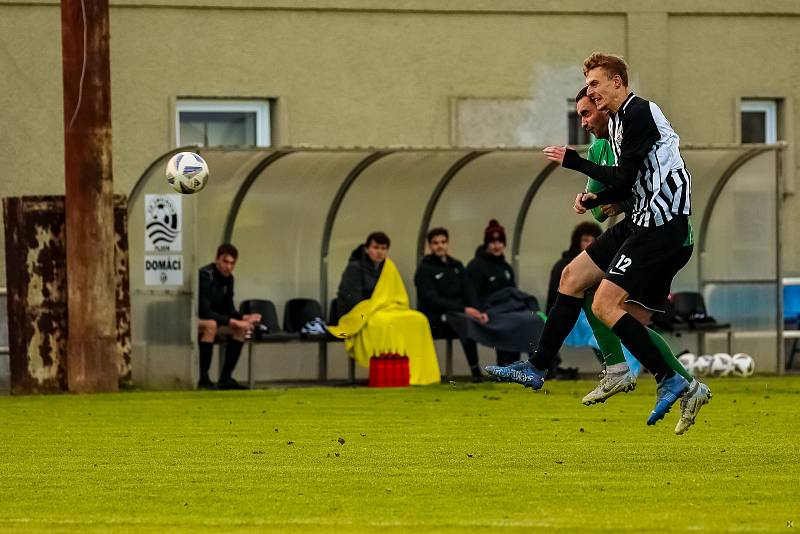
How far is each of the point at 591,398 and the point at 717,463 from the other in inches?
31.0

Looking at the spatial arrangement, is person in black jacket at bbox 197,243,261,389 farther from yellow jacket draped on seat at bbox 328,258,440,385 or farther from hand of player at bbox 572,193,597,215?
hand of player at bbox 572,193,597,215

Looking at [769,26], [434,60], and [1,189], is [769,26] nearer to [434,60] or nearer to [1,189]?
[434,60]

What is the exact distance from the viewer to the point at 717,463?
10242 mm

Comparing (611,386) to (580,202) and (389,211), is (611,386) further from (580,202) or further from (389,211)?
(389,211)

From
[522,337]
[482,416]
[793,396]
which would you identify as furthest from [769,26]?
[482,416]

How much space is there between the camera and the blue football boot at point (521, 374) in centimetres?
1028

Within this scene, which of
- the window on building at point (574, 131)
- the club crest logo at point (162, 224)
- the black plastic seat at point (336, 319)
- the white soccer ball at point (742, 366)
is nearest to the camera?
the club crest logo at point (162, 224)

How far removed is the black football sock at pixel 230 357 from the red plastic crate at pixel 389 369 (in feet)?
4.67

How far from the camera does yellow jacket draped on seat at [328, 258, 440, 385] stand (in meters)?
18.9

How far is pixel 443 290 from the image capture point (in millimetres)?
19656

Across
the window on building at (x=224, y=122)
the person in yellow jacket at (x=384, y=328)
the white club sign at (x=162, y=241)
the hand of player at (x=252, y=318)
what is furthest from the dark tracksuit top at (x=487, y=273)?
the window on building at (x=224, y=122)

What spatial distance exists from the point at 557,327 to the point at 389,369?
27.6 ft

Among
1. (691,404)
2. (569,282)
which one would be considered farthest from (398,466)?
(691,404)

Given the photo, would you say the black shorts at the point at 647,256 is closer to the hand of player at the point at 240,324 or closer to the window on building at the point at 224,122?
the hand of player at the point at 240,324
